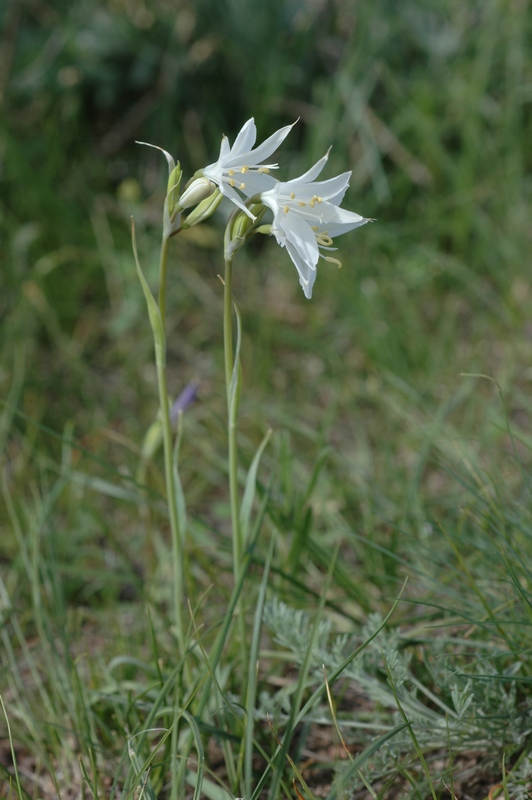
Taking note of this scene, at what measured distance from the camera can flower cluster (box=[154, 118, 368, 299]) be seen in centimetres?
115

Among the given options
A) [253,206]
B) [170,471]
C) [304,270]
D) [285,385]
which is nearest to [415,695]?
[170,471]

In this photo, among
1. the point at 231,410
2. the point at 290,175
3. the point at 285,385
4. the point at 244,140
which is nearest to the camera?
the point at 244,140

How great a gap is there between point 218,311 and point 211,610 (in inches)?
58.1

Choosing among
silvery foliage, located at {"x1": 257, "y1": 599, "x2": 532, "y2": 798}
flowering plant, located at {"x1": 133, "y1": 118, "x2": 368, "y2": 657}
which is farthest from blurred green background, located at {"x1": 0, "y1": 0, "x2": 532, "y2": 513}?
flowering plant, located at {"x1": 133, "y1": 118, "x2": 368, "y2": 657}

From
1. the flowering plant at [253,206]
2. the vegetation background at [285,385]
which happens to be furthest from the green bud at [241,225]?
the vegetation background at [285,385]

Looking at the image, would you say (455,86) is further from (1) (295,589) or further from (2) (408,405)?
(1) (295,589)

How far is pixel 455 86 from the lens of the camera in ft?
10.9

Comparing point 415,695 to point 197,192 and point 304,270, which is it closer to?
point 304,270

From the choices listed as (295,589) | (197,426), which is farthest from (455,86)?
(295,589)

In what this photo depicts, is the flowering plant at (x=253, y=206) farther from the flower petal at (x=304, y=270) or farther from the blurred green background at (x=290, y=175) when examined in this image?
the blurred green background at (x=290, y=175)

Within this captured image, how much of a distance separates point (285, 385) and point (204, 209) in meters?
1.67

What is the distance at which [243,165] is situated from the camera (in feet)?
3.95

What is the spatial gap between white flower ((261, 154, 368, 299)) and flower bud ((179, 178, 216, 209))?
0.08 m

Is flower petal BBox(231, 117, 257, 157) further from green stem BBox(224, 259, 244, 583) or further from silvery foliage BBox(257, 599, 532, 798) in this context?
silvery foliage BBox(257, 599, 532, 798)
